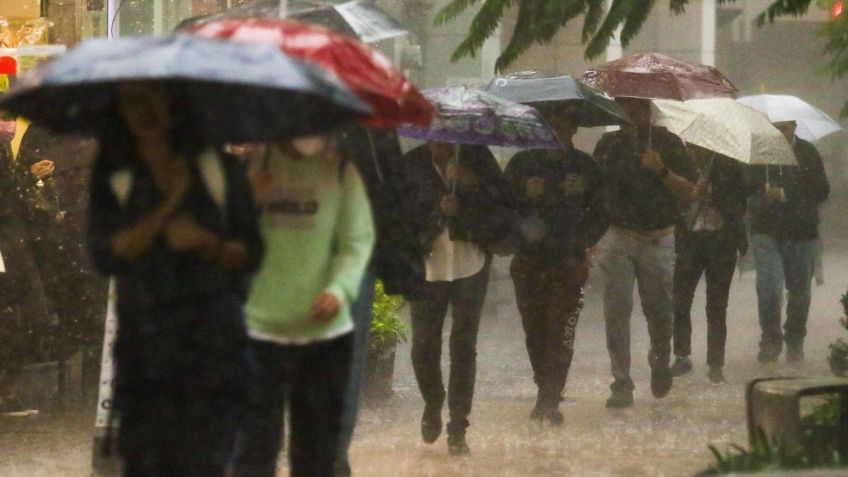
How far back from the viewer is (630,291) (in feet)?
34.6

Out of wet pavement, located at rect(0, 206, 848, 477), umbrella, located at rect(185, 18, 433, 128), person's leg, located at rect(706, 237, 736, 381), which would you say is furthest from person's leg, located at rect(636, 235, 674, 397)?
umbrella, located at rect(185, 18, 433, 128)

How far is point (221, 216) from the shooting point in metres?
4.36

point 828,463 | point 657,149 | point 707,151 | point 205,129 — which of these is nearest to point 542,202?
point 657,149

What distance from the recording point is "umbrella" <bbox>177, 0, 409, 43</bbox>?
688 centimetres

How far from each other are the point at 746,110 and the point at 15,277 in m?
6.07

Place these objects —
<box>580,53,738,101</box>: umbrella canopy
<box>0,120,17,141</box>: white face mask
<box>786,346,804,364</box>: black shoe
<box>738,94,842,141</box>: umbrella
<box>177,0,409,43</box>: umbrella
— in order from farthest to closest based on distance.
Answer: <box>738,94,842,141</box>: umbrella → <box>786,346,804,364</box>: black shoe → <box>580,53,738,101</box>: umbrella canopy → <box>0,120,17,141</box>: white face mask → <box>177,0,409,43</box>: umbrella

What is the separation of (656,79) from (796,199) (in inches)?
95.4

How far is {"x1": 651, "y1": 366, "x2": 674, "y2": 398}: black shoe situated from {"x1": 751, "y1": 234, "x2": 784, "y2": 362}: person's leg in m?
2.33

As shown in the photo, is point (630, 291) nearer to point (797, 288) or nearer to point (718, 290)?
point (718, 290)

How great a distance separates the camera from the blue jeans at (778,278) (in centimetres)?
1280

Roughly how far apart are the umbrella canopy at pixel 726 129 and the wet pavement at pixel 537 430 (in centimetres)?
185

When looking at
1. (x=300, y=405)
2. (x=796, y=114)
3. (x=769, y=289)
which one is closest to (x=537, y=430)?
(x=769, y=289)

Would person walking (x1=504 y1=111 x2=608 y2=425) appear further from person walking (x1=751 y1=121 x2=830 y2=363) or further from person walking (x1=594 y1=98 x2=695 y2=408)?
person walking (x1=751 y1=121 x2=830 y2=363)

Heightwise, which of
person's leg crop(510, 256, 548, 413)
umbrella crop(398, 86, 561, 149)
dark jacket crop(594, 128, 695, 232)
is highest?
umbrella crop(398, 86, 561, 149)
